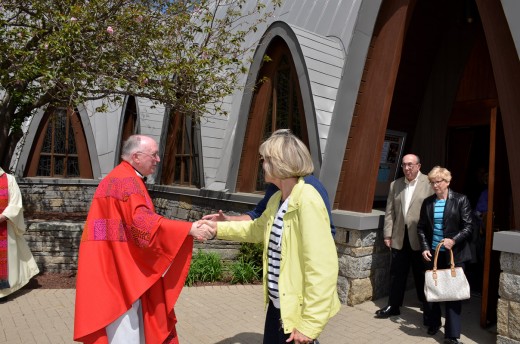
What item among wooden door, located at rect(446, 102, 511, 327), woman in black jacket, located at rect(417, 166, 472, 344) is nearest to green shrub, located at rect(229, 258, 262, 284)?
woman in black jacket, located at rect(417, 166, 472, 344)

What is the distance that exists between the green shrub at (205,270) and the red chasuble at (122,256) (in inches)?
152

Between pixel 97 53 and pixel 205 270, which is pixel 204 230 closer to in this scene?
pixel 205 270

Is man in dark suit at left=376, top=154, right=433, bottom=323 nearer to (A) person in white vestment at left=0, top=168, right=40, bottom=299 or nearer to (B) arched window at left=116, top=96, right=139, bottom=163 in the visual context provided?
(A) person in white vestment at left=0, top=168, right=40, bottom=299

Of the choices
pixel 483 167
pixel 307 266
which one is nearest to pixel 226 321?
pixel 307 266

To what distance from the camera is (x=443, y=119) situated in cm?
714

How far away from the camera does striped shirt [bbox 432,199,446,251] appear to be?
446 cm

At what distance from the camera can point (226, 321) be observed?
197 inches

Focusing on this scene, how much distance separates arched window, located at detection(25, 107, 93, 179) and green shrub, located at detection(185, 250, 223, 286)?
8.95 metres

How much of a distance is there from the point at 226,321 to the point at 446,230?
2726mm

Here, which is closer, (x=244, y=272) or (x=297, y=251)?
(x=297, y=251)

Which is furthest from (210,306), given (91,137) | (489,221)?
(91,137)

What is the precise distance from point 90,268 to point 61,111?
12.9 m

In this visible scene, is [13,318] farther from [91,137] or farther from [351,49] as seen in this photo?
[91,137]

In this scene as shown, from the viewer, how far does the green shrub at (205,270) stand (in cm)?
686
